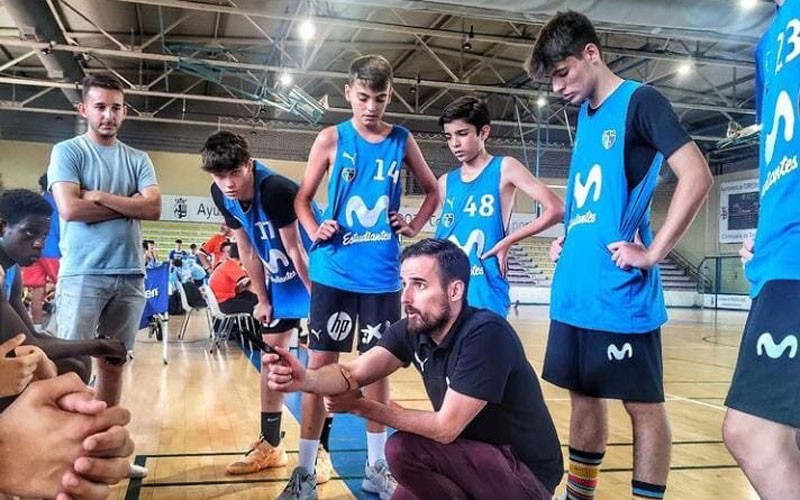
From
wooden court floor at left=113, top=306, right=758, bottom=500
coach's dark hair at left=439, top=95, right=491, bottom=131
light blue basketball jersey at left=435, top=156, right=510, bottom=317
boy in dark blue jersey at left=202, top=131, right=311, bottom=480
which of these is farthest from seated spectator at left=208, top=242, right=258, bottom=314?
coach's dark hair at left=439, top=95, right=491, bottom=131

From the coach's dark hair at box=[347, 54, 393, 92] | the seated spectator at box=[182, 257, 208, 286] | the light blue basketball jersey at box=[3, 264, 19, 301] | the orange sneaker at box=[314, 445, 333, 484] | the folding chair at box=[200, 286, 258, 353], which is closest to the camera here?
the light blue basketball jersey at box=[3, 264, 19, 301]

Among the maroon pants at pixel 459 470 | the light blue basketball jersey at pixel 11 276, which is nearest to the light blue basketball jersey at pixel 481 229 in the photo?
the maroon pants at pixel 459 470

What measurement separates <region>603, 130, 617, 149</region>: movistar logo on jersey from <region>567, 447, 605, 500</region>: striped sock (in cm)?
107

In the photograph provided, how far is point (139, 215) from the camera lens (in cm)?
319

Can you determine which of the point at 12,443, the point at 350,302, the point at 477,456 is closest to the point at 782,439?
the point at 477,456

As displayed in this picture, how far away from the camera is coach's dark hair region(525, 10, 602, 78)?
7.26ft

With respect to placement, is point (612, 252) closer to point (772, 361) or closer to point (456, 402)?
point (456, 402)

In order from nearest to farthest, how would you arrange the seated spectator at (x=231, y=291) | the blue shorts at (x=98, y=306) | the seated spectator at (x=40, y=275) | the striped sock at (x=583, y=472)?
the striped sock at (x=583, y=472) → the blue shorts at (x=98, y=306) → the seated spectator at (x=40, y=275) → the seated spectator at (x=231, y=291)

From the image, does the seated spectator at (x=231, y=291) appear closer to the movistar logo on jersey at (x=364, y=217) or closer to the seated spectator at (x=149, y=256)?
the seated spectator at (x=149, y=256)

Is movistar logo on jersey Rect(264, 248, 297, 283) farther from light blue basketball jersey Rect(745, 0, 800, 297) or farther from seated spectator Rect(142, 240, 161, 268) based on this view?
seated spectator Rect(142, 240, 161, 268)

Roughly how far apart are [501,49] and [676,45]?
3704mm

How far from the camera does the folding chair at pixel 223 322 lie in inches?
307

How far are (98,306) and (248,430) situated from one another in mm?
1509

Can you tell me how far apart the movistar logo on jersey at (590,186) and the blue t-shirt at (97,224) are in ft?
6.89
